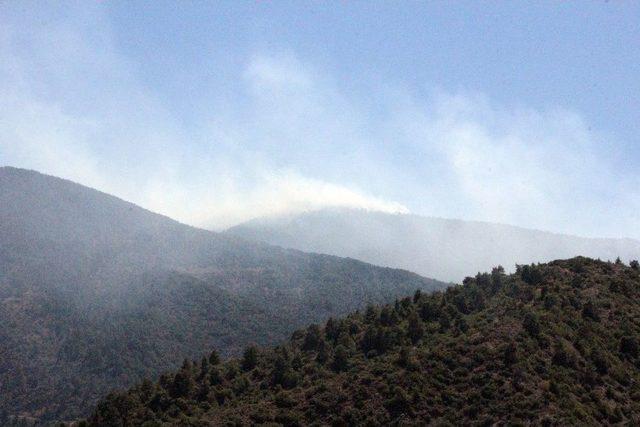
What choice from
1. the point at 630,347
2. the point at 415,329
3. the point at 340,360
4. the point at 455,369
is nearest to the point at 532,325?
the point at 455,369

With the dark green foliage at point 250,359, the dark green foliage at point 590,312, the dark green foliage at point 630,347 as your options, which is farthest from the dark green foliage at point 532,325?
the dark green foliage at point 250,359

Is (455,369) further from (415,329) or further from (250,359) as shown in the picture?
(250,359)

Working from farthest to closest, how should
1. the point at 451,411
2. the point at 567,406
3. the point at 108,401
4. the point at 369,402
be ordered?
the point at 108,401 < the point at 369,402 < the point at 451,411 < the point at 567,406

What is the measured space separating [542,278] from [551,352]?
19.0 meters

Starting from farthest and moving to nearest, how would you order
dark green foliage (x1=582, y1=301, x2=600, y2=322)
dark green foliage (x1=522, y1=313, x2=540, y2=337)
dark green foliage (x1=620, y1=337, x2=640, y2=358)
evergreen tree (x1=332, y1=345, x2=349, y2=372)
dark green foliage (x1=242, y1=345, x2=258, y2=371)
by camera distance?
dark green foliage (x1=242, y1=345, x2=258, y2=371)
dark green foliage (x1=582, y1=301, x2=600, y2=322)
evergreen tree (x1=332, y1=345, x2=349, y2=372)
dark green foliage (x1=620, y1=337, x2=640, y2=358)
dark green foliage (x1=522, y1=313, x2=540, y2=337)

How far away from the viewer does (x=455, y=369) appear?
44875 millimetres

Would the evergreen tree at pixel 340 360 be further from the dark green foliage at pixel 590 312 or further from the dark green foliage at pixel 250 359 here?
the dark green foliage at pixel 590 312

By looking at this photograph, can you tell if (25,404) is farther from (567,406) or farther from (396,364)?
(567,406)

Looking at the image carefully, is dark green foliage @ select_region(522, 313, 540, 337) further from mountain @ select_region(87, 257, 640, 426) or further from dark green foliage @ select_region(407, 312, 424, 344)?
dark green foliage @ select_region(407, 312, 424, 344)

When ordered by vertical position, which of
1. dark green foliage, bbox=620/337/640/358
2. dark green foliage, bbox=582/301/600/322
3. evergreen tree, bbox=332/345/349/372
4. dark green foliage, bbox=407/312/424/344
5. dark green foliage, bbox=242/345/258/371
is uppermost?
dark green foliage, bbox=582/301/600/322

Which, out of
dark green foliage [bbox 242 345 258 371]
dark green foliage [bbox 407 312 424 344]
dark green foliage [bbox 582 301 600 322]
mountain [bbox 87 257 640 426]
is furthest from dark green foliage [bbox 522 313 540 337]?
dark green foliage [bbox 242 345 258 371]

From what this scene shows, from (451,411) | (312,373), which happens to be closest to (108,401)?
(312,373)

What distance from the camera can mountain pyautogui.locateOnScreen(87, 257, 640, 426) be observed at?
3991cm

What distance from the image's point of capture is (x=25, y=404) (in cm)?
16100
